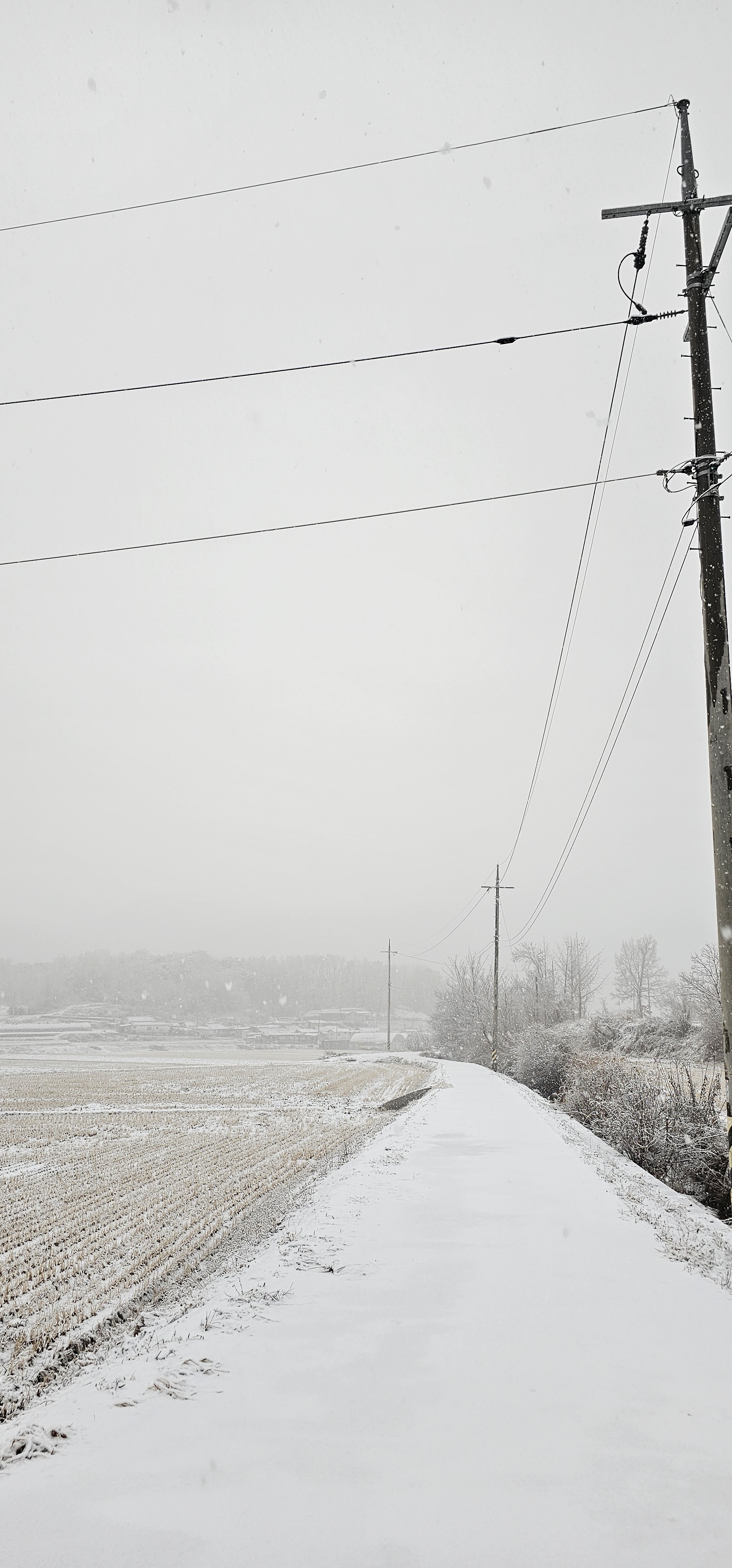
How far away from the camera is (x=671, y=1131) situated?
479 inches

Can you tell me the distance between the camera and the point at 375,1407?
386 cm

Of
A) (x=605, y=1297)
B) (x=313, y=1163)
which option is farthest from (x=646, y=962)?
(x=605, y=1297)

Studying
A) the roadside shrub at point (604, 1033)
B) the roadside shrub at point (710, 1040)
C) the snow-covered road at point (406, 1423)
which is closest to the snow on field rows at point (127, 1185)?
the snow-covered road at point (406, 1423)

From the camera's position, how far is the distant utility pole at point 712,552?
23.4 ft

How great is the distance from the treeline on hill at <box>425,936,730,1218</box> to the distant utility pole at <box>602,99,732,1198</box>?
28.4 inches

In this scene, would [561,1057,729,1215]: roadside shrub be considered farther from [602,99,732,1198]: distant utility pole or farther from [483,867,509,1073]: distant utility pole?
[483,867,509,1073]: distant utility pole

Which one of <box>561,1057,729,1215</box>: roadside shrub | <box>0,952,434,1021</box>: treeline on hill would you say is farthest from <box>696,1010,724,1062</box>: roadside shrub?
<box>0,952,434,1021</box>: treeline on hill

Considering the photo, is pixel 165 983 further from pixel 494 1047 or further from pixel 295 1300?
pixel 295 1300

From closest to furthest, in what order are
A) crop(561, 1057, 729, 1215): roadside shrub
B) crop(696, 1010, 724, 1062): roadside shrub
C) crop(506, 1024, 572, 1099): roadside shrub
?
crop(561, 1057, 729, 1215): roadside shrub, crop(506, 1024, 572, 1099): roadside shrub, crop(696, 1010, 724, 1062): roadside shrub

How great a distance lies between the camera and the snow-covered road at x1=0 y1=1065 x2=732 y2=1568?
2842 mm

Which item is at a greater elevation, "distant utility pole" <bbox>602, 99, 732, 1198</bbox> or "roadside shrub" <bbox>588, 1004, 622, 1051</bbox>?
"distant utility pole" <bbox>602, 99, 732, 1198</bbox>

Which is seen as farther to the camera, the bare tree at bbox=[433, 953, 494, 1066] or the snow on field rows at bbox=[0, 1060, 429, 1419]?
the bare tree at bbox=[433, 953, 494, 1066]

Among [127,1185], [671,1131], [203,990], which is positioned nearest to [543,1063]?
[671,1131]

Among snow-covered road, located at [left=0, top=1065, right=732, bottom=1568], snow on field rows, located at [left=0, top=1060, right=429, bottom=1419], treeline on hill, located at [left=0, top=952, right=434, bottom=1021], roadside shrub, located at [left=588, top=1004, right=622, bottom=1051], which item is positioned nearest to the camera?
snow-covered road, located at [left=0, top=1065, right=732, bottom=1568]
